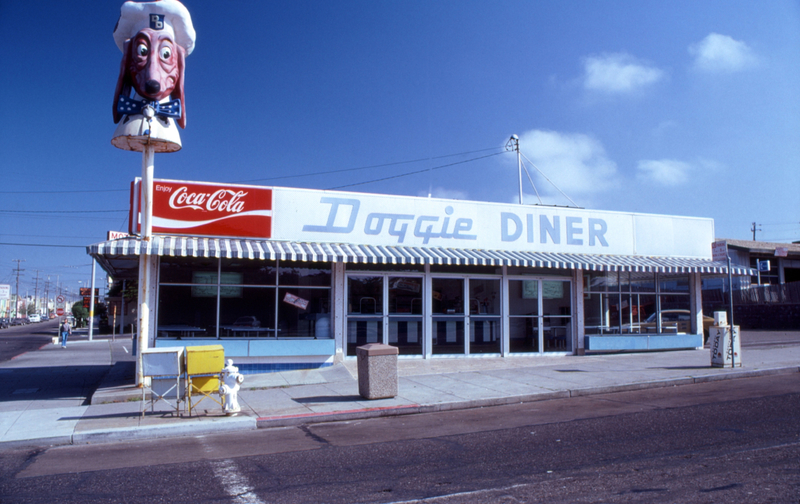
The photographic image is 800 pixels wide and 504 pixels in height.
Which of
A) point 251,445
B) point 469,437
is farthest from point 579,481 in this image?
point 251,445

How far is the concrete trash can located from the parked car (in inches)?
178

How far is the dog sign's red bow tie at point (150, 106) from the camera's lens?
12.1 meters

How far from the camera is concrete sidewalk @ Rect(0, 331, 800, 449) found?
9000 mm

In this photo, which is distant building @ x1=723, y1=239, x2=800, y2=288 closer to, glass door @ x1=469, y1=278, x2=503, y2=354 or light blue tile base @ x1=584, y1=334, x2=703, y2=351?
light blue tile base @ x1=584, y1=334, x2=703, y2=351

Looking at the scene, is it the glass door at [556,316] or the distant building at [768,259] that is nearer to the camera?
the glass door at [556,316]

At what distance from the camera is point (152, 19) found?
12.4 metres

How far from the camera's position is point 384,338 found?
15359mm

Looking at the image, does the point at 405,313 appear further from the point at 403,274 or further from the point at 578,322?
the point at 578,322

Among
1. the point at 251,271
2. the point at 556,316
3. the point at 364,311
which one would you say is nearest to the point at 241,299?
the point at 251,271

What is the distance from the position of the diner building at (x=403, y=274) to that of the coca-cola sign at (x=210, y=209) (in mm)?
26

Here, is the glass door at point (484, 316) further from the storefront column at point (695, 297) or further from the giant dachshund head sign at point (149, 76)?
the giant dachshund head sign at point (149, 76)

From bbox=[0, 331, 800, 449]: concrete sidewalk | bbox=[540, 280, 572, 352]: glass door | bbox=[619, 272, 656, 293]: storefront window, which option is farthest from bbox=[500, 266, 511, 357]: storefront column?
bbox=[619, 272, 656, 293]: storefront window

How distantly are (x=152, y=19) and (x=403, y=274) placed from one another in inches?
330

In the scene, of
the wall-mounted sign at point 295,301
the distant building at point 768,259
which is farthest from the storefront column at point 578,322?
the distant building at point 768,259
